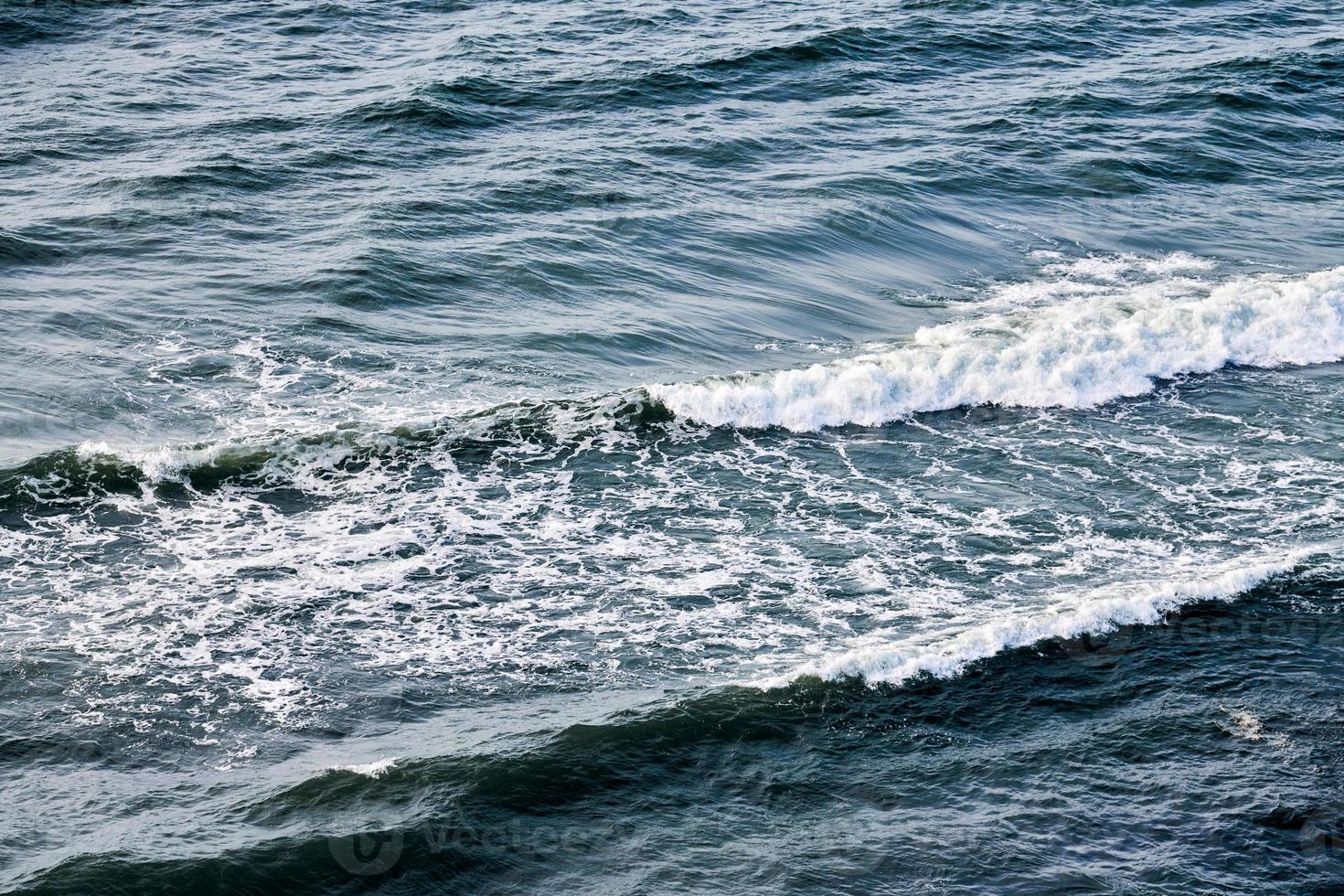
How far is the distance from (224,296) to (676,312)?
559 cm

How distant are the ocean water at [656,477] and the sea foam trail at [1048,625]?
0.05 meters

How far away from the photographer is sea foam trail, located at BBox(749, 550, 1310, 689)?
922 centimetres

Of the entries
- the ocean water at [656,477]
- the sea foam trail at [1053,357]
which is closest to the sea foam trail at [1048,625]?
the ocean water at [656,477]

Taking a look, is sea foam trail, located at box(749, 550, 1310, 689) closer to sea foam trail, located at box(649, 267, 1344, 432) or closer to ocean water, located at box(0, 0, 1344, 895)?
ocean water, located at box(0, 0, 1344, 895)

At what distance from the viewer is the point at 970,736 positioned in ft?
28.1

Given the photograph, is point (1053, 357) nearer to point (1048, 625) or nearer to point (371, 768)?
point (1048, 625)

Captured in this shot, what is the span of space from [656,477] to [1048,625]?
443 cm

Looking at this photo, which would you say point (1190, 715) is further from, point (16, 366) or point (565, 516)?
point (16, 366)

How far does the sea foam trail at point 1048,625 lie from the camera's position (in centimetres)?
922

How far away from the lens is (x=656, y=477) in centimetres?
1280

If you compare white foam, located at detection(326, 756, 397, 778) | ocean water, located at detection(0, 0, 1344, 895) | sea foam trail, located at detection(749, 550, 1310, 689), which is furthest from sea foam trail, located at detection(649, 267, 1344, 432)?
white foam, located at detection(326, 756, 397, 778)

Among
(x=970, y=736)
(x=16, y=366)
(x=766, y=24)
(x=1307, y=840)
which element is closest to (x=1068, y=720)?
(x=970, y=736)

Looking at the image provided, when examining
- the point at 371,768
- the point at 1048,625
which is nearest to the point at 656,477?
the point at 1048,625

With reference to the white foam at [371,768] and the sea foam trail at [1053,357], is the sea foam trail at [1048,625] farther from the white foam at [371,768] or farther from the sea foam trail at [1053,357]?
the sea foam trail at [1053,357]
